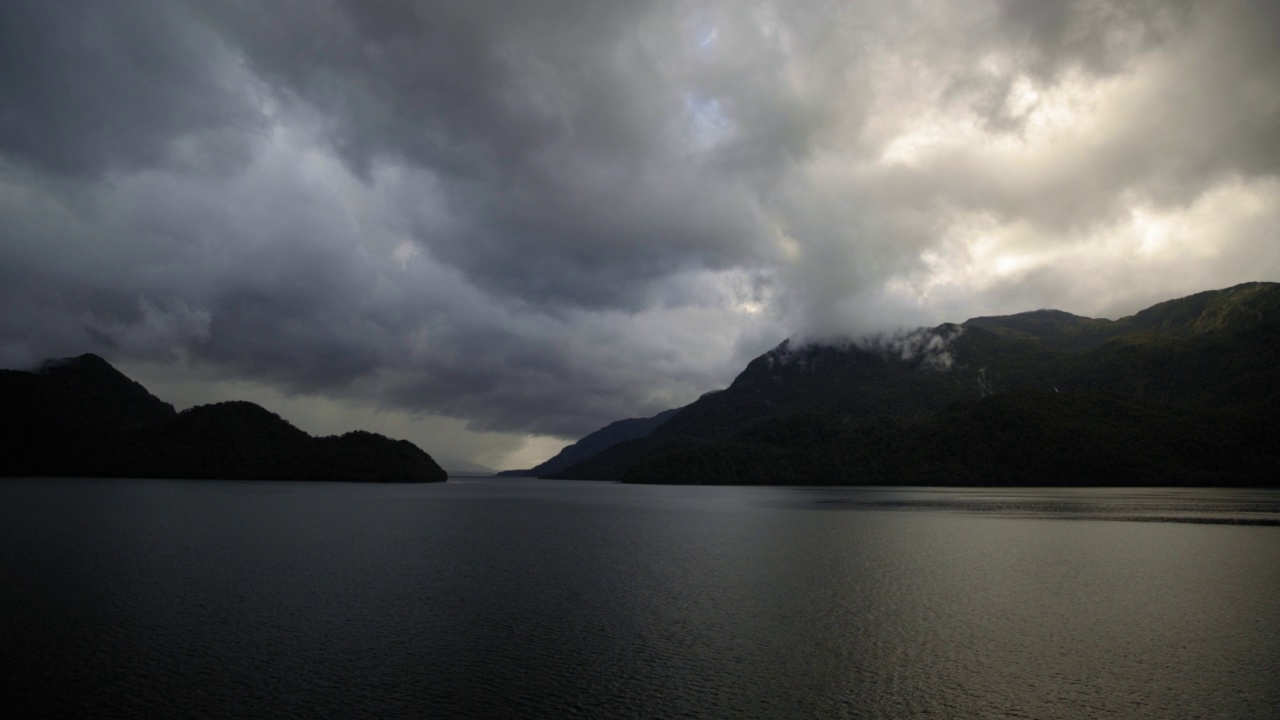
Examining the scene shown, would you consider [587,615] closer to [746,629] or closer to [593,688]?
[746,629]

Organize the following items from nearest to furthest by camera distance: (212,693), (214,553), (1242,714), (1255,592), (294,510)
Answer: (1242,714)
(212,693)
(1255,592)
(214,553)
(294,510)

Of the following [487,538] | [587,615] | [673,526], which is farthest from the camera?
[673,526]

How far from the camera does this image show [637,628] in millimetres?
34875

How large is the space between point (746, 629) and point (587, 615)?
928cm

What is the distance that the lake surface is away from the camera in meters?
24.3

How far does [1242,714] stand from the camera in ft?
75.0

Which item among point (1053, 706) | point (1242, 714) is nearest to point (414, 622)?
point (1053, 706)

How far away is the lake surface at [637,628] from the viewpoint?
24.3m

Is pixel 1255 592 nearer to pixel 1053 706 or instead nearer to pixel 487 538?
pixel 1053 706

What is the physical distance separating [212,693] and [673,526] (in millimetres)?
79282

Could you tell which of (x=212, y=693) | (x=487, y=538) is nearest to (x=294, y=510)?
(x=487, y=538)

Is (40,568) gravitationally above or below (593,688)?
above

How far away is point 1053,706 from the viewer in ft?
77.5

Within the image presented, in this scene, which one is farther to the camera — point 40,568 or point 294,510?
point 294,510
